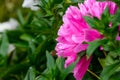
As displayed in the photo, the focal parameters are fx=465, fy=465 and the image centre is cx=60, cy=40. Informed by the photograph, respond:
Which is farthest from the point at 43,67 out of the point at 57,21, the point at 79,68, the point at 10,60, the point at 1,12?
the point at 1,12

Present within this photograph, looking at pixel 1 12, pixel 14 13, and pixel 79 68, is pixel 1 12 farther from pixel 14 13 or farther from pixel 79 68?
pixel 79 68

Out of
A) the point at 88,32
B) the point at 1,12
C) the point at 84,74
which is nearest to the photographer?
the point at 88,32

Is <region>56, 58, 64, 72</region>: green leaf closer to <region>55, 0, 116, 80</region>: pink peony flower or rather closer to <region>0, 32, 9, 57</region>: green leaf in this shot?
<region>55, 0, 116, 80</region>: pink peony flower

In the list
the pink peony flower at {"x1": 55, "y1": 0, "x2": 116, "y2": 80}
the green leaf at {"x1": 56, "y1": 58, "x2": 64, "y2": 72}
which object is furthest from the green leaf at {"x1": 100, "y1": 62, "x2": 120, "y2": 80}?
the green leaf at {"x1": 56, "y1": 58, "x2": 64, "y2": 72}

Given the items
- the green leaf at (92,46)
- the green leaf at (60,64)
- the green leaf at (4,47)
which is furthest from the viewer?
the green leaf at (4,47)

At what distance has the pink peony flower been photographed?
1.18 meters

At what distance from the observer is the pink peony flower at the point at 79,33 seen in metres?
1.18

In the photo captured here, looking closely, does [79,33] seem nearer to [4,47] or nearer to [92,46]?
[92,46]

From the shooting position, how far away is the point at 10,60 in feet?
7.05

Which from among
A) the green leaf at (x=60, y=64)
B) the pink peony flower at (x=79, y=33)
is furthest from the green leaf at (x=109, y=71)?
the green leaf at (x=60, y=64)

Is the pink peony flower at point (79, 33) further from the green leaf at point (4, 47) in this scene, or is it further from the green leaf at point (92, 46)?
the green leaf at point (4, 47)

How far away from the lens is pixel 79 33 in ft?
3.90

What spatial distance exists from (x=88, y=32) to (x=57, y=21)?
0.41m

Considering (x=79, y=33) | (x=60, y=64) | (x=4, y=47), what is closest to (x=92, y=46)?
(x=79, y=33)
